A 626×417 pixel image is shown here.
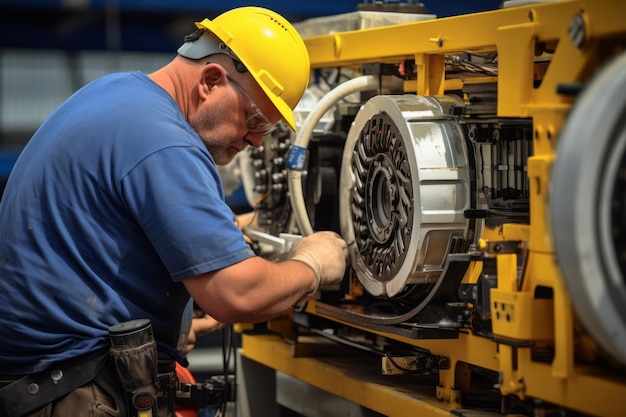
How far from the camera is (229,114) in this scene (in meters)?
2.56

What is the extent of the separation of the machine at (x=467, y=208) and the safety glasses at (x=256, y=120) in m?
0.22

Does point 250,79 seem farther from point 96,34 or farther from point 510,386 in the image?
point 96,34

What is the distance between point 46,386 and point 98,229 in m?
0.37

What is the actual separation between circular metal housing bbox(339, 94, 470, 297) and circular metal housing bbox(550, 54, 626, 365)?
0.75 meters

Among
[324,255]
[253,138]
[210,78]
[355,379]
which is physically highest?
[210,78]

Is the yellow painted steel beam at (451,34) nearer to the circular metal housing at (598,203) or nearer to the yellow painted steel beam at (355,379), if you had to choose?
the circular metal housing at (598,203)

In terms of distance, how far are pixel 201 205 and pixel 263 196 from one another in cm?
101

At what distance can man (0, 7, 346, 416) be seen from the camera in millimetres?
2283

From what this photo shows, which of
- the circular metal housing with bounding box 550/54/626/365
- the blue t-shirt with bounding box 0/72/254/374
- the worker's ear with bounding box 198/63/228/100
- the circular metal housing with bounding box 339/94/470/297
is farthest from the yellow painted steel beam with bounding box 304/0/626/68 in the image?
the blue t-shirt with bounding box 0/72/254/374

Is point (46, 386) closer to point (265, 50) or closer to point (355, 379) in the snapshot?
point (355, 379)

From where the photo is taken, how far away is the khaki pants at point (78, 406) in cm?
239

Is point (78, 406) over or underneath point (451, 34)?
underneath

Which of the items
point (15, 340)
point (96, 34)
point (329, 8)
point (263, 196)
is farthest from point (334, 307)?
point (96, 34)

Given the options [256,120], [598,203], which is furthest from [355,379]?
[598,203]
